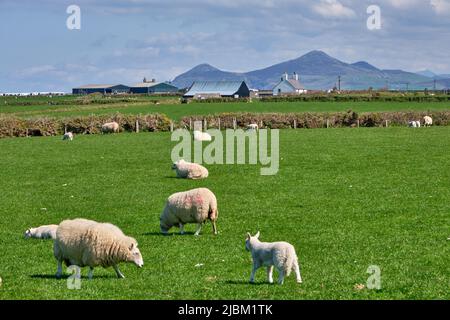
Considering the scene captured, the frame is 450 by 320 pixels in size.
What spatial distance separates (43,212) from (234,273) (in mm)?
11578

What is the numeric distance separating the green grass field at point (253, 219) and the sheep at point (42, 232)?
0.32 metres

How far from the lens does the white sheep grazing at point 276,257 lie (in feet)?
42.5

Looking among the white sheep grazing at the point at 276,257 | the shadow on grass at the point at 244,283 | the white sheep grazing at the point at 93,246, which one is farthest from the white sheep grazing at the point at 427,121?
the white sheep grazing at the point at 93,246

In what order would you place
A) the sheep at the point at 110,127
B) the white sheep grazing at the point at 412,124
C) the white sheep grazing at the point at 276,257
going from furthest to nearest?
the sheep at the point at 110,127 < the white sheep grazing at the point at 412,124 < the white sheep grazing at the point at 276,257

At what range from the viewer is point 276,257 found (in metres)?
13.0

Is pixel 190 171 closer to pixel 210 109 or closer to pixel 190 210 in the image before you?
pixel 190 210

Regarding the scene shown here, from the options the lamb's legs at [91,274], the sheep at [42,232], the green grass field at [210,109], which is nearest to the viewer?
the lamb's legs at [91,274]

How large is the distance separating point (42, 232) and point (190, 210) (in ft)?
13.8

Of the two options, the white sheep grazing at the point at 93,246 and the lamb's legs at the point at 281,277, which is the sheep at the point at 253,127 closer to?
the white sheep grazing at the point at 93,246

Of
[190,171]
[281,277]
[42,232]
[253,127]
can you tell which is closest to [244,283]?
[281,277]

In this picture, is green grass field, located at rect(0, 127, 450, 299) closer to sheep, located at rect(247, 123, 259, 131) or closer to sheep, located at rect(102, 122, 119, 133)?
sheep, located at rect(247, 123, 259, 131)

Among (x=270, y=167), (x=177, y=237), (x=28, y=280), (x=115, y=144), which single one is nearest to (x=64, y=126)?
(x=115, y=144)
